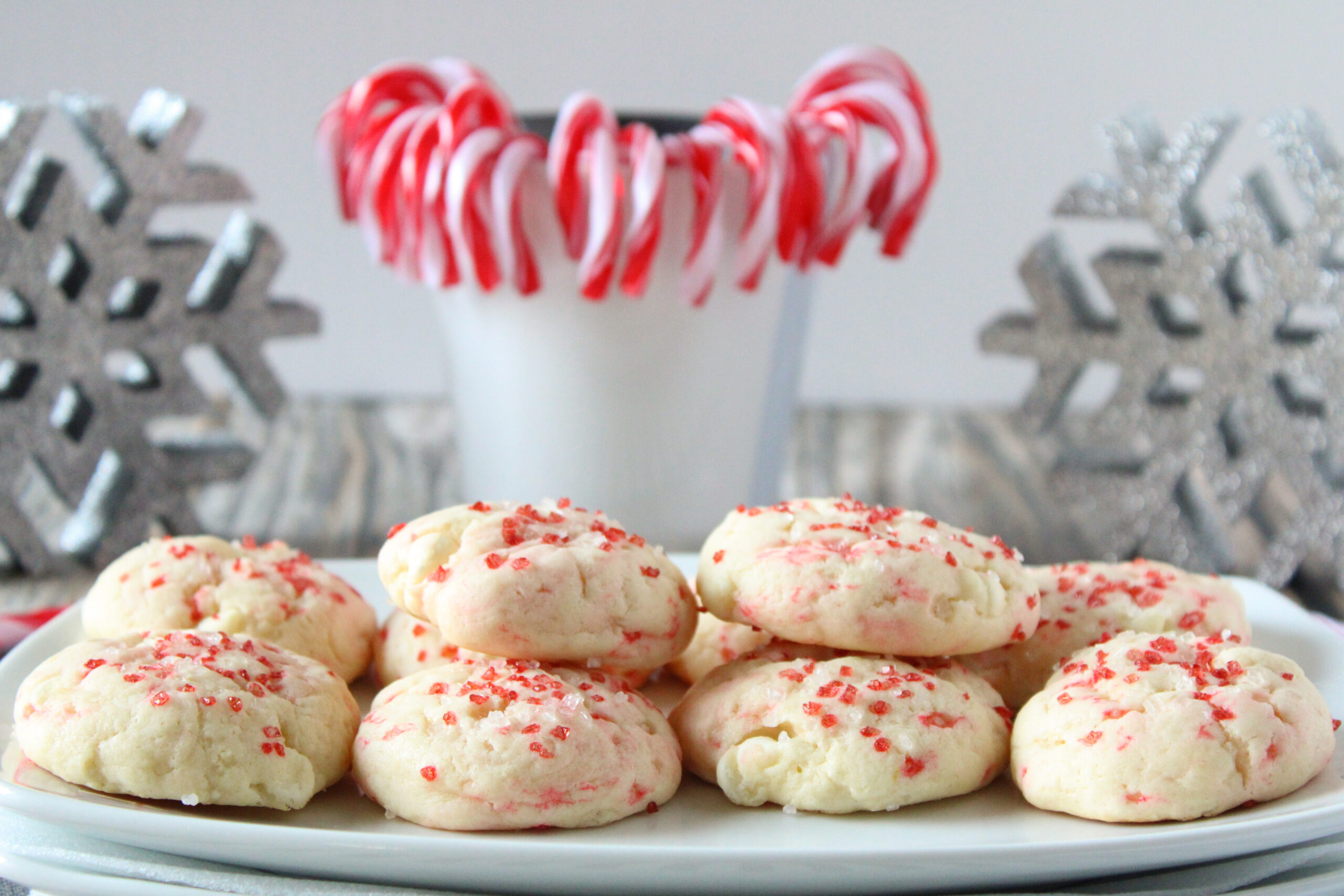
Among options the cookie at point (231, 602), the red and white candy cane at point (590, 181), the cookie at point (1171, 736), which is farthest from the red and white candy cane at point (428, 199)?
the cookie at point (1171, 736)

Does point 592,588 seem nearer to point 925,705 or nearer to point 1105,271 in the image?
point 925,705

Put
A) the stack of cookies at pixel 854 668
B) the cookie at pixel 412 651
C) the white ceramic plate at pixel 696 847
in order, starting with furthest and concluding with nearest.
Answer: the cookie at pixel 412 651 → the stack of cookies at pixel 854 668 → the white ceramic plate at pixel 696 847

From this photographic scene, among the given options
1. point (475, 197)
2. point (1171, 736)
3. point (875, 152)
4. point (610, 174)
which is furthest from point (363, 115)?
point (1171, 736)

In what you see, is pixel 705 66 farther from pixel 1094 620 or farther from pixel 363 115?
pixel 1094 620

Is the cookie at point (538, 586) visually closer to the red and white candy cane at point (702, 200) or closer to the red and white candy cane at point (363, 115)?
the red and white candy cane at point (702, 200)

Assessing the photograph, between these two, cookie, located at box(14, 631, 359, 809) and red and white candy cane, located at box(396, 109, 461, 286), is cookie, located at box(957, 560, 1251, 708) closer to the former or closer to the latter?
cookie, located at box(14, 631, 359, 809)

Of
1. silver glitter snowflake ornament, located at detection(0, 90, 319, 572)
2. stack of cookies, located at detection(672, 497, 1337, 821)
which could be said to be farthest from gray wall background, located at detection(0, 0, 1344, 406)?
stack of cookies, located at detection(672, 497, 1337, 821)

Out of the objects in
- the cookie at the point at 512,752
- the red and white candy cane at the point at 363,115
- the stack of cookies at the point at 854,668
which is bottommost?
the cookie at the point at 512,752
